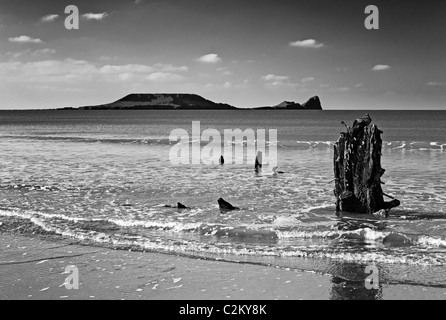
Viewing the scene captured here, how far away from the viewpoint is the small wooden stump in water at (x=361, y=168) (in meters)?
14.9

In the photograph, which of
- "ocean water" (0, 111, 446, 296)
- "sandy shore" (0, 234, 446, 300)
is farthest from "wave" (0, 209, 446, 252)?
"sandy shore" (0, 234, 446, 300)

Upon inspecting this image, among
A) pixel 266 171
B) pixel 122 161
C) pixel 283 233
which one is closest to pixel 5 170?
pixel 122 161

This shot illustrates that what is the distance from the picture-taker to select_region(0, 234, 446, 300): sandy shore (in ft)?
27.1

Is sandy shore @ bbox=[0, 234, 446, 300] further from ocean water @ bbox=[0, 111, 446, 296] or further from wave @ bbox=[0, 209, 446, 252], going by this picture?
wave @ bbox=[0, 209, 446, 252]

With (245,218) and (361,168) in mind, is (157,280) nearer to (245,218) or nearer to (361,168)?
(245,218)

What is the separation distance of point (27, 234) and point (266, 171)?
16067 millimetres

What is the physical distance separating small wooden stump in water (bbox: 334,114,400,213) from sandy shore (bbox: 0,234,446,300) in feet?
21.3

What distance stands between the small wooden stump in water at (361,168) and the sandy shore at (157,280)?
256 inches

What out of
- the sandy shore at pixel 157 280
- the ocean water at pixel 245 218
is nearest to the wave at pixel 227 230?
the ocean water at pixel 245 218

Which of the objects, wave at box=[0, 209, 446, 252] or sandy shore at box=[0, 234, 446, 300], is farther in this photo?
wave at box=[0, 209, 446, 252]

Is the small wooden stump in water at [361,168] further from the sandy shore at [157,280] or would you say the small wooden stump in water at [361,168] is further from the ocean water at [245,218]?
the sandy shore at [157,280]

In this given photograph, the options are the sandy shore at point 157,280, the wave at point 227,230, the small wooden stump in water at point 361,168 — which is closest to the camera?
the sandy shore at point 157,280

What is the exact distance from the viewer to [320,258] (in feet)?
34.2

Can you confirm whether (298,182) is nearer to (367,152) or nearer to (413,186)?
(413,186)
